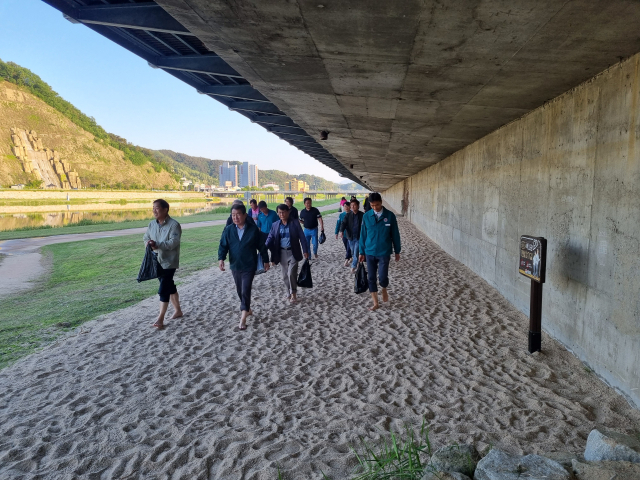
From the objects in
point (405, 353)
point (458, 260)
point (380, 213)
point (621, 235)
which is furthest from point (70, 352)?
point (458, 260)

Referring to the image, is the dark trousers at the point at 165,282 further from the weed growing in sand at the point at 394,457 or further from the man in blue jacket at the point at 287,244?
the weed growing in sand at the point at 394,457

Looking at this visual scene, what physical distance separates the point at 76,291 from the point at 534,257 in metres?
10.0

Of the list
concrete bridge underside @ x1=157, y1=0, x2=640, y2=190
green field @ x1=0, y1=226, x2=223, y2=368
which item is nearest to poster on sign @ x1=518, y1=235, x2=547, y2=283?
concrete bridge underside @ x1=157, y1=0, x2=640, y2=190

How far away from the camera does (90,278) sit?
12.0m

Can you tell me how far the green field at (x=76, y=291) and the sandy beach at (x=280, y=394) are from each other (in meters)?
0.83

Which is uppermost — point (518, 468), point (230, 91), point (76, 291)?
point (230, 91)

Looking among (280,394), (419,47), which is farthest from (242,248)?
(419,47)

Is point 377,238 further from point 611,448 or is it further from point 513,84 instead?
point 611,448

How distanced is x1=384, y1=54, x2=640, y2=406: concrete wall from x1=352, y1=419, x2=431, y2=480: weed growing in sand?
2221 mm

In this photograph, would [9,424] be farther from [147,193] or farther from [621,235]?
[147,193]

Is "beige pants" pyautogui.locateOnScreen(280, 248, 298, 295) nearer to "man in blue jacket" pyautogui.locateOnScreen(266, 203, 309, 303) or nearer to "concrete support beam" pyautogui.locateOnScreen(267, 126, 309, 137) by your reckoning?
"man in blue jacket" pyautogui.locateOnScreen(266, 203, 309, 303)

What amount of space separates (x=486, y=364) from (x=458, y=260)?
305 inches

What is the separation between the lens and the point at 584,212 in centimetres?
478

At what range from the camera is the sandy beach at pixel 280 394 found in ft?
10.2
